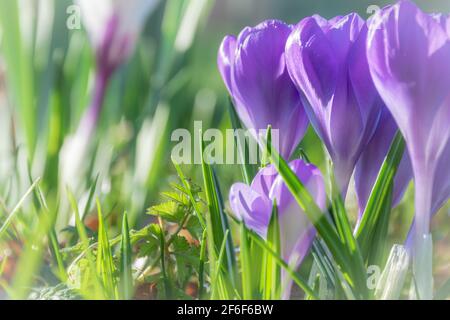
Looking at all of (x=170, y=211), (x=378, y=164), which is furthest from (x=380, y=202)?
(x=170, y=211)

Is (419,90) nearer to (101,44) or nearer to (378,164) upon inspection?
(378,164)

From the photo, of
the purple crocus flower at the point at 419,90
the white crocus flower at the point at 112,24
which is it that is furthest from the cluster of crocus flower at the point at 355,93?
the white crocus flower at the point at 112,24

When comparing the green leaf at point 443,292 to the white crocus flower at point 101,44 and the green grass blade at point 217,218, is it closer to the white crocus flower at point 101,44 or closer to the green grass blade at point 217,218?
the green grass blade at point 217,218

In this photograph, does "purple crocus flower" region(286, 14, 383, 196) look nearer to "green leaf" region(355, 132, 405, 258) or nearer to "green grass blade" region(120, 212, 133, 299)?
"green leaf" region(355, 132, 405, 258)

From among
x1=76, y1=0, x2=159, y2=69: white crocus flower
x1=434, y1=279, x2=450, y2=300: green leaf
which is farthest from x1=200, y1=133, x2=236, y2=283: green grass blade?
x1=76, y1=0, x2=159, y2=69: white crocus flower

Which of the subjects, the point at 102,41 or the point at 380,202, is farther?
the point at 102,41

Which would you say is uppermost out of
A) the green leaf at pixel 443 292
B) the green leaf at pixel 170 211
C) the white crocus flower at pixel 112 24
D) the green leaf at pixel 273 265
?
the white crocus flower at pixel 112 24

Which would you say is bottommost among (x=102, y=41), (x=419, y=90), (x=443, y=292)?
(x=443, y=292)
